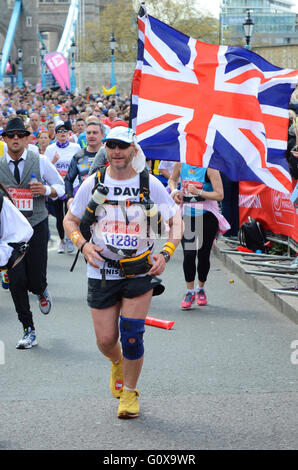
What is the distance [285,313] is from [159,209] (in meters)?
3.19

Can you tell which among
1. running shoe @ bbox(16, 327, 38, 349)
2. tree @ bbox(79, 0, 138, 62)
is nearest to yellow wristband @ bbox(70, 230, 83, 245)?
running shoe @ bbox(16, 327, 38, 349)

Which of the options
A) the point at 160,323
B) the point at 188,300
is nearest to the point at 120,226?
the point at 160,323

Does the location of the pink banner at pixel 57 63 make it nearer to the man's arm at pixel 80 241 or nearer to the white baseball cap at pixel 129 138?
the man's arm at pixel 80 241

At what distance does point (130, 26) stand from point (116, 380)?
280 ft

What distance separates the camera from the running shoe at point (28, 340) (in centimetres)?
704

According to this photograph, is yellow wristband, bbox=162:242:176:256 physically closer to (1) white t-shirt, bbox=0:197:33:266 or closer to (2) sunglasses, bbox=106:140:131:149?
(2) sunglasses, bbox=106:140:131:149

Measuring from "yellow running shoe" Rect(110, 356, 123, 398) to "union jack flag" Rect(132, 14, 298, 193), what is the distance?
2642 mm

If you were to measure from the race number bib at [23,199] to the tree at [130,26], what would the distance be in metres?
72.1

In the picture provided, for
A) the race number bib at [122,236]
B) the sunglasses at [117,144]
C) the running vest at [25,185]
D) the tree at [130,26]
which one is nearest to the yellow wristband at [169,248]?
the race number bib at [122,236]

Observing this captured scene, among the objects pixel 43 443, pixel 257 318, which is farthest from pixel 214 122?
pixel 43 443

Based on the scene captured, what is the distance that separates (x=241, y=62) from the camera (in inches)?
318

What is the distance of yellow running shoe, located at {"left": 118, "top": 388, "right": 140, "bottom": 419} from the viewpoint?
206 inches

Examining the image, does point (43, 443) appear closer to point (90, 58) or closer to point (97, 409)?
point (97, 409)

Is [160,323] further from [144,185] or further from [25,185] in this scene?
[144,185]
